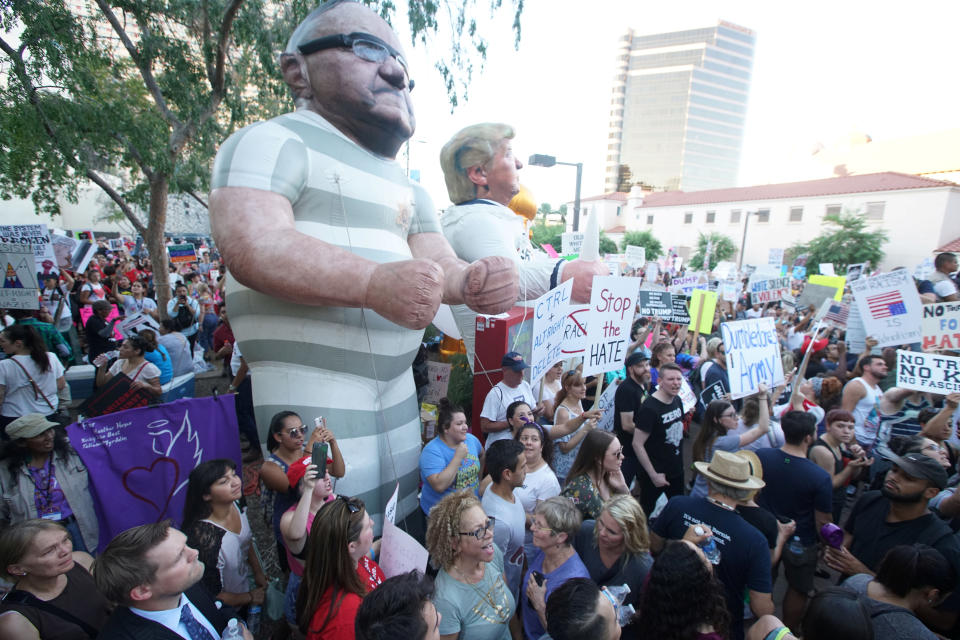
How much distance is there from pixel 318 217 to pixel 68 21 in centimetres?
758

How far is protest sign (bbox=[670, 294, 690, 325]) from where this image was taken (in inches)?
235

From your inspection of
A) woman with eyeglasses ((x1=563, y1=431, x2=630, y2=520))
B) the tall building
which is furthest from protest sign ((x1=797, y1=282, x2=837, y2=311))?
the tall building

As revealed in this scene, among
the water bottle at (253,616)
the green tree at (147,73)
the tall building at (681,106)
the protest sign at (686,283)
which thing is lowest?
the water bottle at (253,616)

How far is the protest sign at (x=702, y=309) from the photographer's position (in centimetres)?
663

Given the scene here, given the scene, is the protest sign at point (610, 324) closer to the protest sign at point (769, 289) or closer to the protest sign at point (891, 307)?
the protest sign at point (891, 307)

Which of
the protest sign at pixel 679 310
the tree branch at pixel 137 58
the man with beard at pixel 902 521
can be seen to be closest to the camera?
the man with beard at pixel 902 521

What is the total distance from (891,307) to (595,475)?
3.84m

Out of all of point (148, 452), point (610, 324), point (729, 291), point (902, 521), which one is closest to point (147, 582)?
point (148, 452)

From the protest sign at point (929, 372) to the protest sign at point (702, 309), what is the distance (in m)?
2.92

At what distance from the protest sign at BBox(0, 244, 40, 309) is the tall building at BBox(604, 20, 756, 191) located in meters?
81.9

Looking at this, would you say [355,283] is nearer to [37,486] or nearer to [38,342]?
[37,486]

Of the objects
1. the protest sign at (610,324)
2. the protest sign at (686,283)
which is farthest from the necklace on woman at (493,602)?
the protest sign at (686,283)

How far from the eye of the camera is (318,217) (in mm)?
2191

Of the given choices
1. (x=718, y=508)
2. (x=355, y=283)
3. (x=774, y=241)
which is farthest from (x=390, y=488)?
(x=774, y=241)
